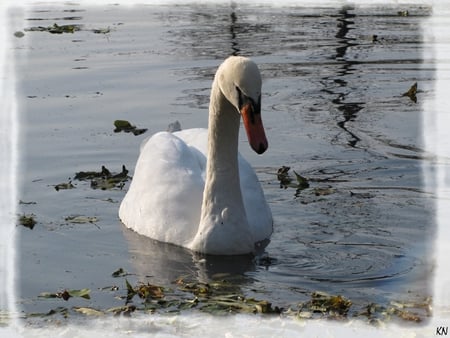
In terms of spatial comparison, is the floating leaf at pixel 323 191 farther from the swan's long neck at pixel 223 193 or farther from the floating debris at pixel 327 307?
the floating debris at pixel 327 307

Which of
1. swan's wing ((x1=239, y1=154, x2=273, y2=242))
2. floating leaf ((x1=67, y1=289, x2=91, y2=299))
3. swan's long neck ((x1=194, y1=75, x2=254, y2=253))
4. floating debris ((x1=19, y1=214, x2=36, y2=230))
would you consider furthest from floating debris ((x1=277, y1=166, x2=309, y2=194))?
floating leaf ((x1=67, y1=289, x2=91, y2=299))

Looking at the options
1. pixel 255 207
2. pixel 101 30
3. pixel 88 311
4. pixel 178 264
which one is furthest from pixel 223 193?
pixel 101 30

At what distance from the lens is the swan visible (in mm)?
9375

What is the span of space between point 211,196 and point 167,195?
482mm

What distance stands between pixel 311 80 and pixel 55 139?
4.62 m

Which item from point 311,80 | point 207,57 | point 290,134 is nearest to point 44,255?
point 290,134

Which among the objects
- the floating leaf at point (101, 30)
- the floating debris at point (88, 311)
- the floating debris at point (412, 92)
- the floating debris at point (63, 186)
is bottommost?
the floating debris at point (88, 311)

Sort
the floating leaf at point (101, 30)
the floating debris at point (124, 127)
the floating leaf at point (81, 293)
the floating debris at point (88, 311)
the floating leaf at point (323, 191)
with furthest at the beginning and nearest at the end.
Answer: the floating leaf at point (101, 30)
the floating debris at point (124, 127)
the floating leaf at point (323, 191)
the floating leaf at point (81, 293)
the floating debris at point (88, 311)

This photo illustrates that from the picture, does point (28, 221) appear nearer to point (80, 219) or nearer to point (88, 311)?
point (80, 219)

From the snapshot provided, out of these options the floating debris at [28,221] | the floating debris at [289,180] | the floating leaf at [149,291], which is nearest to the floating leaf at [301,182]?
the floating debris at [289,180]

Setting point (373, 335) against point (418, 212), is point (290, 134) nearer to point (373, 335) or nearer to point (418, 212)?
point (418, 212)

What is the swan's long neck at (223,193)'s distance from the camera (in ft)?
30.8

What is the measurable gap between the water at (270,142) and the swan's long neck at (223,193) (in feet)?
0.72

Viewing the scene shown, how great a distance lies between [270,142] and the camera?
41.4 ft
